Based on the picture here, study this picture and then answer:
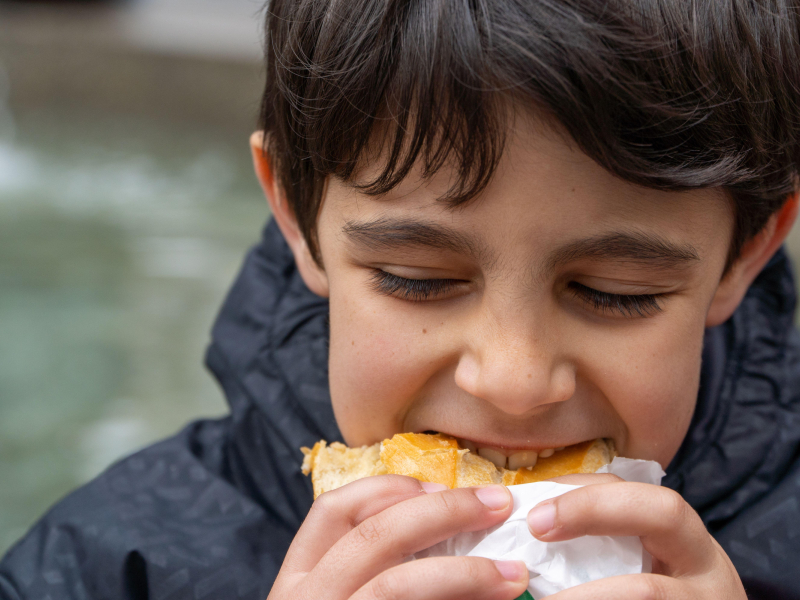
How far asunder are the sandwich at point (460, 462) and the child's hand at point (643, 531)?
6.5 inches

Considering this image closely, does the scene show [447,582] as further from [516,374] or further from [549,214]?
[549,214]

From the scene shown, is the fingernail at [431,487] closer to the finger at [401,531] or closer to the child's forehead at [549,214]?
the finger at [401,531]

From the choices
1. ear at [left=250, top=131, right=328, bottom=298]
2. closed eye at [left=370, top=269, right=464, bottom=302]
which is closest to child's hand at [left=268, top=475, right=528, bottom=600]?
closed eye at [left=370, top=269, right=464, bottom=302]

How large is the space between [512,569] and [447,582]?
8 centimetres

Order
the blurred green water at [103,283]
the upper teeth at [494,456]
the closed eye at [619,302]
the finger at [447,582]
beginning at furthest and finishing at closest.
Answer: the blurred green water at [103,283] → the upper teeth at [494,456] → the closed eye at [619,302] → the finger at [447,582]

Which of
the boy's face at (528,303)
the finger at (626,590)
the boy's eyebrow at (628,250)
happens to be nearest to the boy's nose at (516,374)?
the boy's face at (528,303)

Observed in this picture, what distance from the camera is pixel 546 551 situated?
3.03ft

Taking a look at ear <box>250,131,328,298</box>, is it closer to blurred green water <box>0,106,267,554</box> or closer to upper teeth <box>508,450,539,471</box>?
upper teeth <box>508,450,539,471</box>

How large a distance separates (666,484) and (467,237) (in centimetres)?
72

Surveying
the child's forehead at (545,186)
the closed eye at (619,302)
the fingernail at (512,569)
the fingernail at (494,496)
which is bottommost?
the fingernail at (512,569)

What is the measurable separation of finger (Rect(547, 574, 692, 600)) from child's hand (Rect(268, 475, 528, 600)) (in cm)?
6

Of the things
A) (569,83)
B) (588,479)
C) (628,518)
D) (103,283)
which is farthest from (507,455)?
(103,283)

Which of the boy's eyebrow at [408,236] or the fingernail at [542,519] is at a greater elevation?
the boy's eyebrow at [408,236]

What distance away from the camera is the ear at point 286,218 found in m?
1.36
